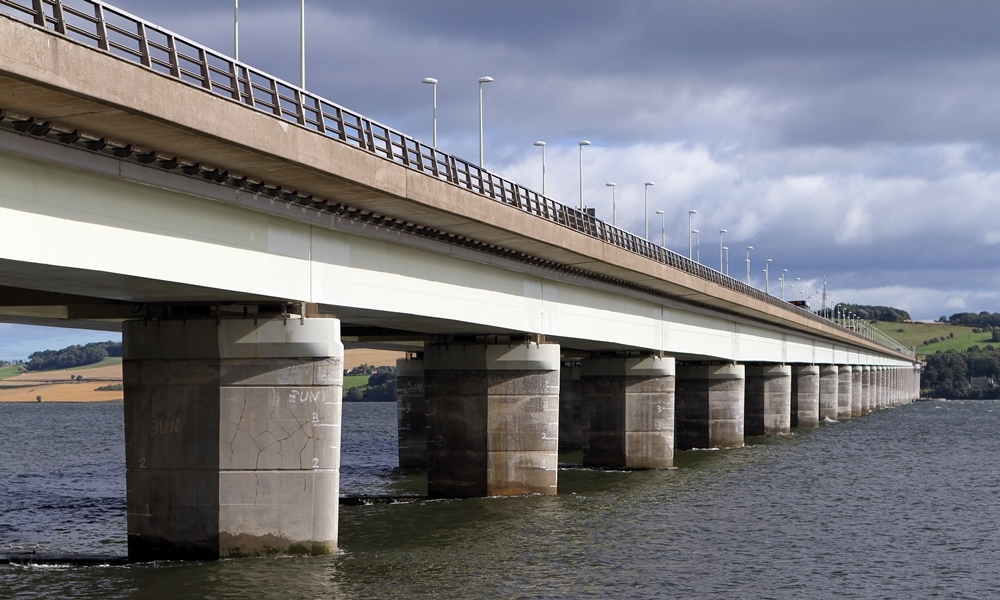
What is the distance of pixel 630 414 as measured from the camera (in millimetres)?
54938

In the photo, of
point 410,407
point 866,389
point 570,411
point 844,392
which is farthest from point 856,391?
point 410,407

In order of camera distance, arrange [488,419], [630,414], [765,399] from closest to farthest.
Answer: [488,419]
[630,414]
[765,399]

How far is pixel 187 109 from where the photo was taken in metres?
20.5

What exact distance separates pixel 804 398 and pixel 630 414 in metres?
55.4

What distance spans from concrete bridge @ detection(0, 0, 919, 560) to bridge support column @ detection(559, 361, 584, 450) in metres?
33.5

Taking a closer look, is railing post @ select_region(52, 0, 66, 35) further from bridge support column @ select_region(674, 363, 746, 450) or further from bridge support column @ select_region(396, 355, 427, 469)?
bridge support column @ select_region(674, 363, 746, 450)

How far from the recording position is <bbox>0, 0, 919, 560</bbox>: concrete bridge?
19.9 metres

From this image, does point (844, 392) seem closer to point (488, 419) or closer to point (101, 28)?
point (488, 419)

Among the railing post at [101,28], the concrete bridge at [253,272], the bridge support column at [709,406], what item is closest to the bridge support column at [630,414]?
the concrete bridge at [253,272]

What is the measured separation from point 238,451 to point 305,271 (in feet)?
14.0

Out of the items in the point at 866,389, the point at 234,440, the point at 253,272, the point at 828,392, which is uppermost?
the point at 253,272

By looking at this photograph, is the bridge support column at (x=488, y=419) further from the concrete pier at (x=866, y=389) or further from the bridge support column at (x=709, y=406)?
the concrete pier at (x=866, y=389)

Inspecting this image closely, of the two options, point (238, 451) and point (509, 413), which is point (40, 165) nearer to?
point (238, 451)

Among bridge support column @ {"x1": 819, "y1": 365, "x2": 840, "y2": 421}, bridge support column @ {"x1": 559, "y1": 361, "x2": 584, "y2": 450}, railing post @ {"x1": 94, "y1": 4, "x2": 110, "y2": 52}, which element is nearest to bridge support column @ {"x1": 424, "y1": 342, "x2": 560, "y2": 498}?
railing post @ {"x1": 94, "y1": 4, "x2": 110, "y2": 52}
